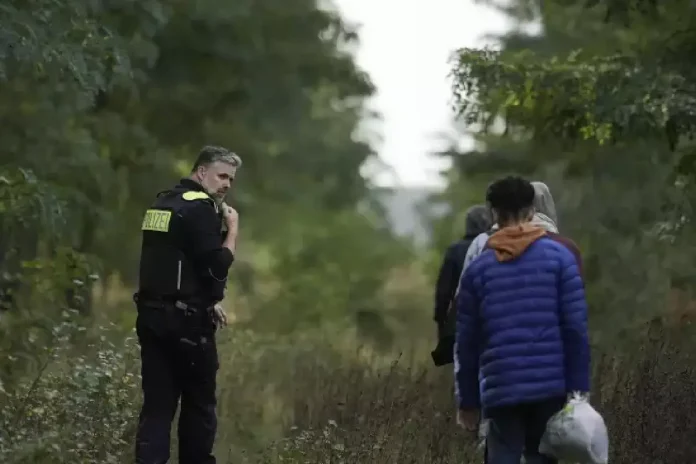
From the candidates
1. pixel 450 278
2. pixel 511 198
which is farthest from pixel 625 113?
pixel 511 198

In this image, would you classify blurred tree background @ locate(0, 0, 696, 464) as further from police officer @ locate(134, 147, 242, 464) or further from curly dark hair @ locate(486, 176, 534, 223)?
curly dark hair @ locate(486, 176, 534, 223)

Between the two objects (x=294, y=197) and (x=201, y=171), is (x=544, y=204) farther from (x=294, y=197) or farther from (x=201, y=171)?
(x=294, y=197)

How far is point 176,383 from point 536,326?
216 cm

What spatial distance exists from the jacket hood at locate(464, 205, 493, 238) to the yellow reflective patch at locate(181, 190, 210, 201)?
2.64 m

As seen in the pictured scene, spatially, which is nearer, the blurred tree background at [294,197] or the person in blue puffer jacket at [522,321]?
the person in blue puffer jacket at [522,321]

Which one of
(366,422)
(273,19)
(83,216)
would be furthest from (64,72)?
(273,19)

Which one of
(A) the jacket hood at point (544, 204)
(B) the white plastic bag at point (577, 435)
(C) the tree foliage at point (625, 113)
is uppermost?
(C) the tree foliage at point (625, 113)

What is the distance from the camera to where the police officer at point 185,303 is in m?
6.33

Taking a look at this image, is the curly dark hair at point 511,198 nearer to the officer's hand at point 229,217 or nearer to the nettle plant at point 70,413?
the officer's hand at point 229,217

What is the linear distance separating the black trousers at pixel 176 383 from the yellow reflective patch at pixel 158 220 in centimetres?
43

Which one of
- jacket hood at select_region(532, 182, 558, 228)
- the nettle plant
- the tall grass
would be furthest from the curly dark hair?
the nettle plant

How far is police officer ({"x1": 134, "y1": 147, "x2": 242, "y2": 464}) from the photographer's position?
6.33m

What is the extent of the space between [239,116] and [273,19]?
140cm

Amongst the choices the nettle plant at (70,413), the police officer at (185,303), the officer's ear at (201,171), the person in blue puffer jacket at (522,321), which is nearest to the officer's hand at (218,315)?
the police officer at (185,303)
